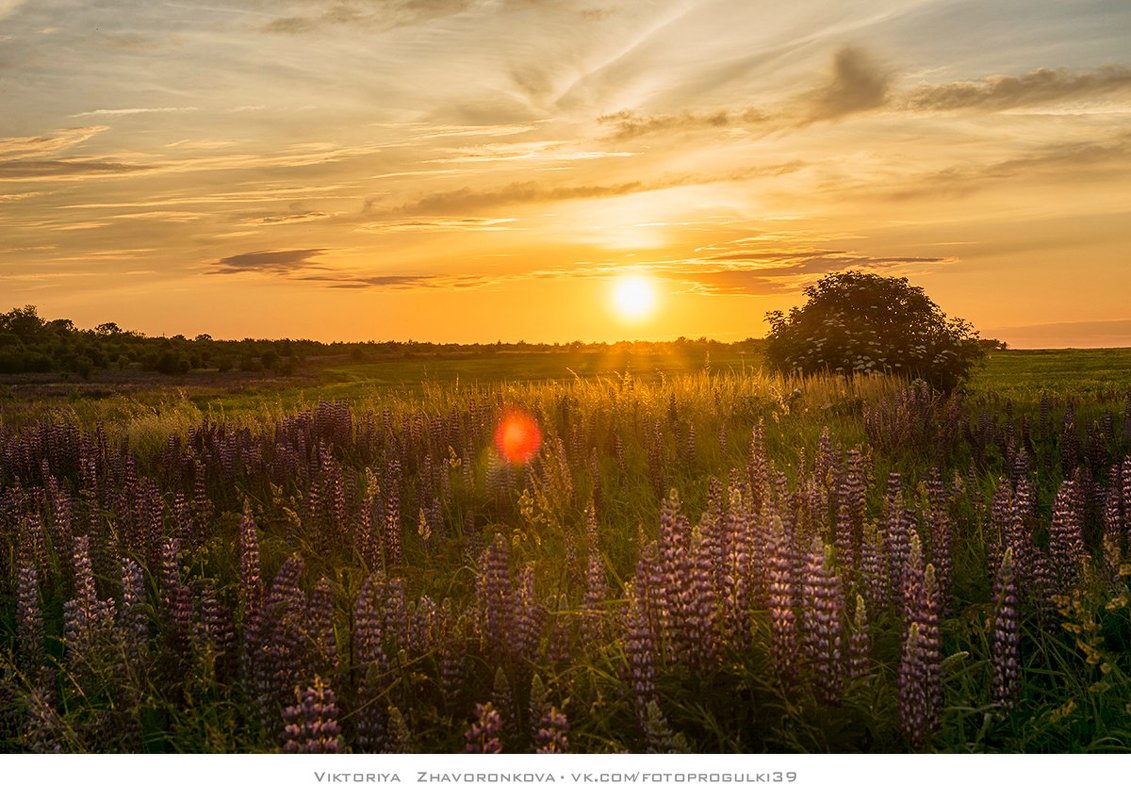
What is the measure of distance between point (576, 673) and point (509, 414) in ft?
31.7

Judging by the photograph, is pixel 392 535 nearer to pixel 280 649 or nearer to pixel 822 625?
pixel 280 649

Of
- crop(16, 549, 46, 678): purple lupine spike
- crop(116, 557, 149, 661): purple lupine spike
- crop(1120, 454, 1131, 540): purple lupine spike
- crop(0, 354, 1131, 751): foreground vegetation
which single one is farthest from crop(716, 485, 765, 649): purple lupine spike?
crop(16, 549, 46, 678): purple lupine spike

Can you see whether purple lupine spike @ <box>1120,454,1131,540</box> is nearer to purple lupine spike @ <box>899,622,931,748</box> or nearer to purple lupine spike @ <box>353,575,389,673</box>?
purple lupine spike @ <box>899,622,931,748</box>

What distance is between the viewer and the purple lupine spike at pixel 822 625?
3439mm

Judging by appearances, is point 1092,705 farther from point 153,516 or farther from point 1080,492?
point 153,516

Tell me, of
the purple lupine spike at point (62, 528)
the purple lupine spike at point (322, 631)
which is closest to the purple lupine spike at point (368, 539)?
the purple lupine spike at point (322, 631)

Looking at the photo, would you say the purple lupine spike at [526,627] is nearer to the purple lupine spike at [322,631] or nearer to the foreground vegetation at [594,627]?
the foreground vegetation at [594,627]

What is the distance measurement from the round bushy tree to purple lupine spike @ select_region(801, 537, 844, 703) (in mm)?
19879

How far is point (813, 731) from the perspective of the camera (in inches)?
142

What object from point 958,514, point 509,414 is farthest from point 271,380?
point 958,514

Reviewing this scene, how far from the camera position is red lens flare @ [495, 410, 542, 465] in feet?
35.5

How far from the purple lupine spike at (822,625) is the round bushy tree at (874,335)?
783 inches

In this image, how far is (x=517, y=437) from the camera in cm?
1248
